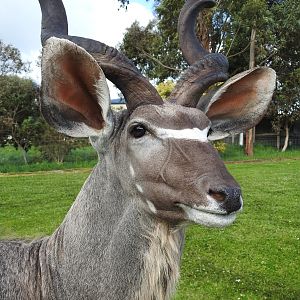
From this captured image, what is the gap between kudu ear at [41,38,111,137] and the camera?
277cm

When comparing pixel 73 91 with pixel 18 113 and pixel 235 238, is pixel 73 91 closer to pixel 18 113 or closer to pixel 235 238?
pixel 235 238

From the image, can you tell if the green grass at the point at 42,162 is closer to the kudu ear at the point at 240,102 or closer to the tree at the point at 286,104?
the tree at the point at 286,104

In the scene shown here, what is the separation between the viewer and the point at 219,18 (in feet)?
93.1

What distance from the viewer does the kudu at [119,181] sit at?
2.71 meters

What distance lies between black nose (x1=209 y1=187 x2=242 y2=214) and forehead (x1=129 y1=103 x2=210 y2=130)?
0.54m

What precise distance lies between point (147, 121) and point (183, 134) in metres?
0.24

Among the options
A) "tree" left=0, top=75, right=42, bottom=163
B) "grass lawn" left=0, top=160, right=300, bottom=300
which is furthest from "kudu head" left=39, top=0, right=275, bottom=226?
"tree" left=0, top=75, right=42, bottom=163

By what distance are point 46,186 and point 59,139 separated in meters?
8.51

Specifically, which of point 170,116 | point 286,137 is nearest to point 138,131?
point 170,116

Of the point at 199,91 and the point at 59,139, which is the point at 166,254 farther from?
the point at 59,139

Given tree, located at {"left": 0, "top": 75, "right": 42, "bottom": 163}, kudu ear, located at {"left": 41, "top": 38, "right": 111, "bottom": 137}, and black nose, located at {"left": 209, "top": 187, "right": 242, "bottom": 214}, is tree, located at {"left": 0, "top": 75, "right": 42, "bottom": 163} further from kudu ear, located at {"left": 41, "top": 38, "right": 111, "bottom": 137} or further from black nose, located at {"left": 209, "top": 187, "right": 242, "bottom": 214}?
black nose, located at {"left": 209, "top": 187, "right": 242, "bottom": 214}

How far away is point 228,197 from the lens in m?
2.41

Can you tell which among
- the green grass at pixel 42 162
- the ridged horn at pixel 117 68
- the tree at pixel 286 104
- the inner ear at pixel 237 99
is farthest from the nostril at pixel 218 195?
the tree at pixel 286 104

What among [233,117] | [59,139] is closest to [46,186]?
[59,139]
